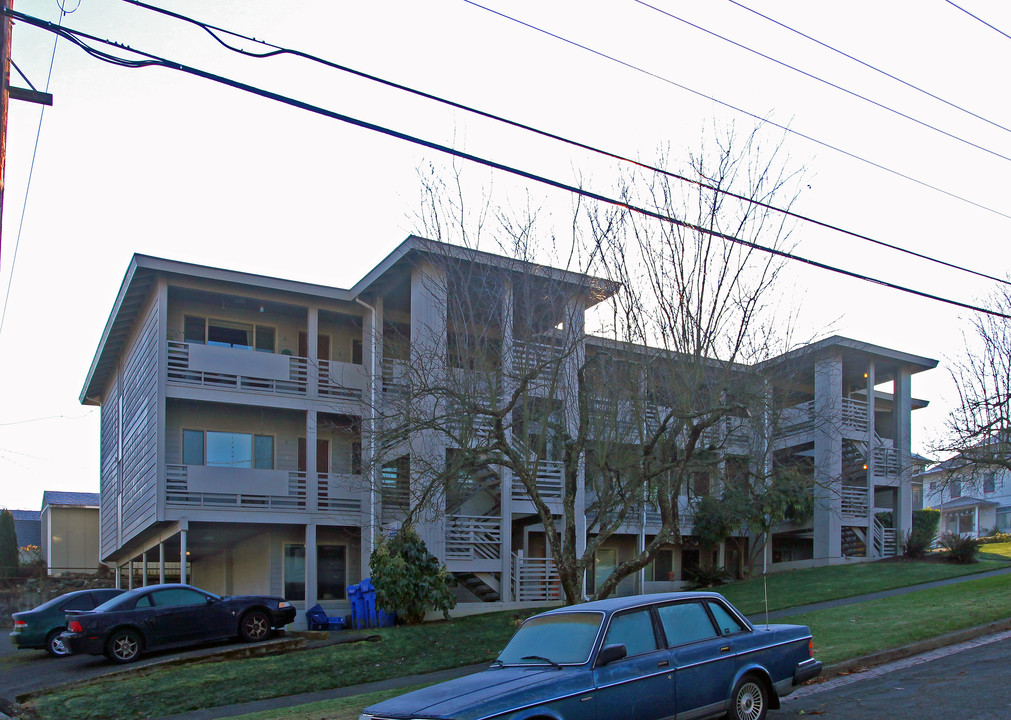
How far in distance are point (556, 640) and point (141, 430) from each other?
20196 millimetres

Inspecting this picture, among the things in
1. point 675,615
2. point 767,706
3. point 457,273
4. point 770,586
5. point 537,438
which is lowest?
point 770,586

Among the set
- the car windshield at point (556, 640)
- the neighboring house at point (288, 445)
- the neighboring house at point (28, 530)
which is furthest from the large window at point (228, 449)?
the neighboring house at point (28, 530)

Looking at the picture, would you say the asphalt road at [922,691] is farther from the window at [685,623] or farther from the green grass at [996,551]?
the green grass at [996,551]

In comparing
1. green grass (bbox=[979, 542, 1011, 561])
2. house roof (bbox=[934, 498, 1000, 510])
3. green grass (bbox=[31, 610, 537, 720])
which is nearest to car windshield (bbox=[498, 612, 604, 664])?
green grass (bbox=[31, 610, 537, 720])

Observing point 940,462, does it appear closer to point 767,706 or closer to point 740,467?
point 740,467

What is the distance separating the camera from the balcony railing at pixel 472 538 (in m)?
22.7

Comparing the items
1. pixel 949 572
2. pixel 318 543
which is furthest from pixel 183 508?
pixel 949 572

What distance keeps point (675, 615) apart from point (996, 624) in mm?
8226

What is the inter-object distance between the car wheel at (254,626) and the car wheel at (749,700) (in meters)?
11.9

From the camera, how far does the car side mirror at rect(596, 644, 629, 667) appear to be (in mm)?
8039

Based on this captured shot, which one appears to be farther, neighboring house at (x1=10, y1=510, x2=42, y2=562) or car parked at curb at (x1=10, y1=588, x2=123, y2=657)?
neighboring house at (x1=10, y1=510, x2=42, y2=562)

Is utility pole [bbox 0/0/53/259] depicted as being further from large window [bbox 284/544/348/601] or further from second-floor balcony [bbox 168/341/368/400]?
large window [bbox 284/544/348/601]

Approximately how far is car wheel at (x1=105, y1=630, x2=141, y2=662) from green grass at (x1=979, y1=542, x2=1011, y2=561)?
23562 millimetres

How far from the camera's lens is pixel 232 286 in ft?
80.7
